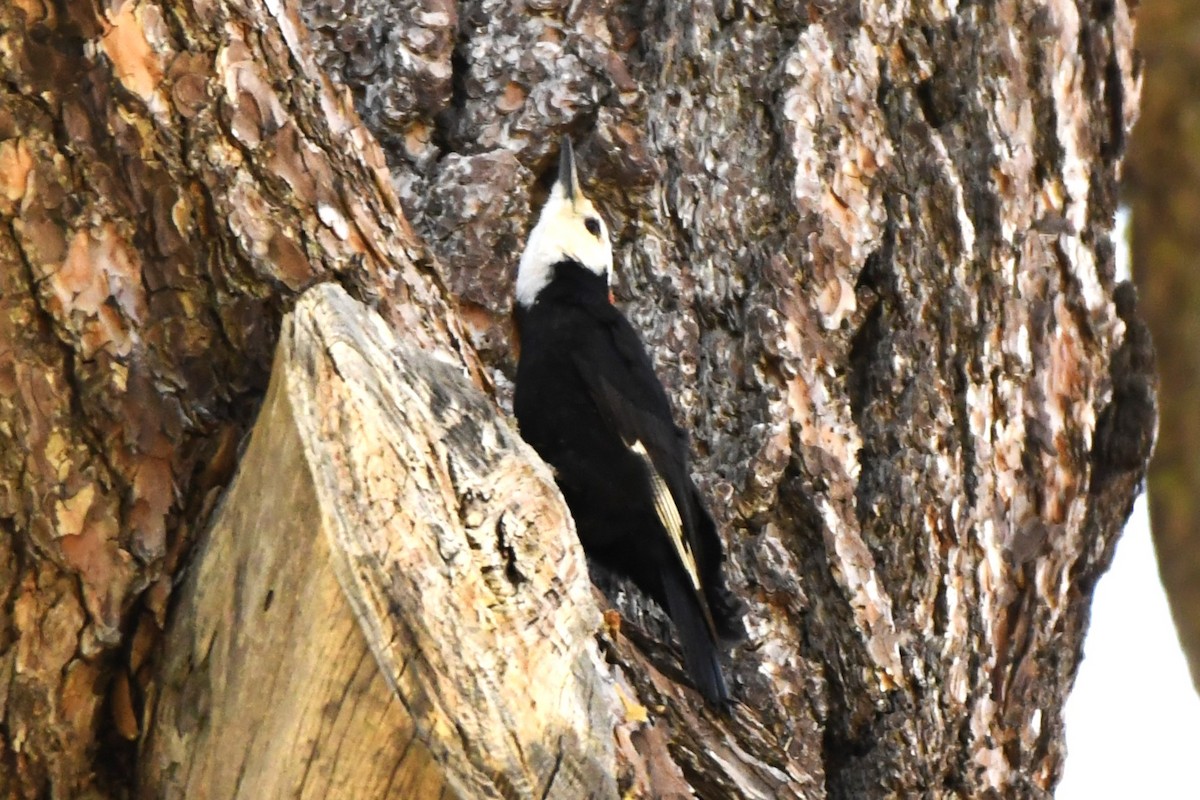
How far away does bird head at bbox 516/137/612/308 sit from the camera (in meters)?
2.91

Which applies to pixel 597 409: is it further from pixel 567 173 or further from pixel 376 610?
pixel 376 610

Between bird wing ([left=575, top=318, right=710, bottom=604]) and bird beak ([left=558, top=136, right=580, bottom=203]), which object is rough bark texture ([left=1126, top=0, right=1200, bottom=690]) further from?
bird beak ([left=558, top=136, right=580, bottom=203])

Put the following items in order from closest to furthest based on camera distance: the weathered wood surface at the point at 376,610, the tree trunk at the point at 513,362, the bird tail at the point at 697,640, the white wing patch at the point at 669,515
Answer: the weathered wood surface at the point at 376,610, the tree trunk at the point at 513,362, the bird tail at the point at 697,640, the white wing patch at the point at 669,515

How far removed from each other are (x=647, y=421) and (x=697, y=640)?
0.54 metres

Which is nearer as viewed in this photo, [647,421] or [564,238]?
[647,421]

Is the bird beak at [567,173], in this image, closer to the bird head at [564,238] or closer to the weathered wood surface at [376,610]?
the bird head at [564,238]

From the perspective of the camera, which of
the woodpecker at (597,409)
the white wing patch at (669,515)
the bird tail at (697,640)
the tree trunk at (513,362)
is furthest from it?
the woodpecker at (597,409)

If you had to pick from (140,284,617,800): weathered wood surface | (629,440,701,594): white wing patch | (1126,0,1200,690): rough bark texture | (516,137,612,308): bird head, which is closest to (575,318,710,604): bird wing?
(629,440,701,594): white wing patch

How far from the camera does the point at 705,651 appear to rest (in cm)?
232

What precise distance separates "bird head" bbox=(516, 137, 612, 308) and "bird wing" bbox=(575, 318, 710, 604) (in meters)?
0.21

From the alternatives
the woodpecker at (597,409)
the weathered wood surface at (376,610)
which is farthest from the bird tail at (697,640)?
the weathered wood surface at (376,610)

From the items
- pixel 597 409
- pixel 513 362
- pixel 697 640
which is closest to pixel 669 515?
pixel 697 640

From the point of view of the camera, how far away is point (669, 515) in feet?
8.61

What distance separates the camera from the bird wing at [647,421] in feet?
8.45
